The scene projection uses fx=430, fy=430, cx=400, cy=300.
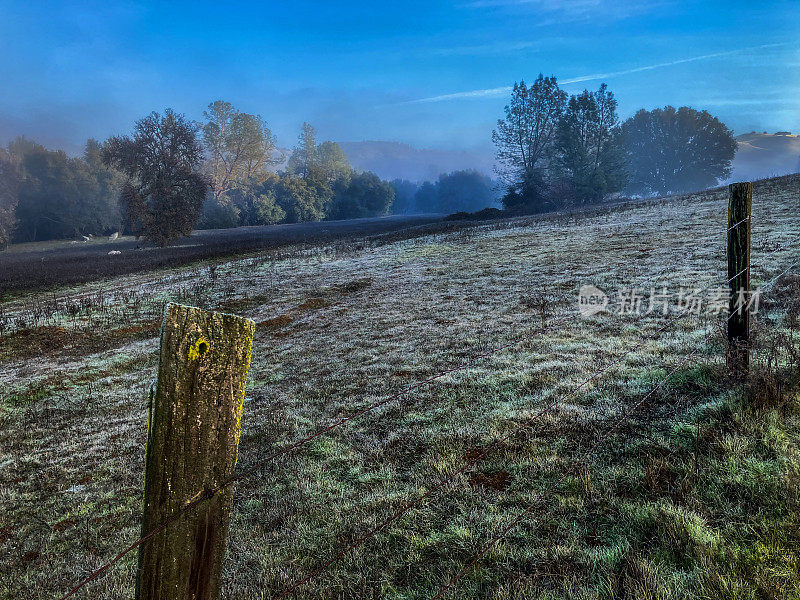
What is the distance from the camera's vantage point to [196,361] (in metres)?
1.73

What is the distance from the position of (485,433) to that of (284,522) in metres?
2.62

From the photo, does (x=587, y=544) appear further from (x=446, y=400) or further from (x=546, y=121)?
(x=546, y=121)

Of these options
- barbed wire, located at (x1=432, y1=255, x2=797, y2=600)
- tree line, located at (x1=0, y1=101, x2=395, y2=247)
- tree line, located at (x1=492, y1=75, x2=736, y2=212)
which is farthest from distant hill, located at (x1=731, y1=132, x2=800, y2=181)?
barbed wire, located at (x1=432, y1=255, x2=797, y2=600)

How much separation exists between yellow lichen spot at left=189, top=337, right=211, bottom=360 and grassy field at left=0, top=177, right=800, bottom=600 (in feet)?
8.62

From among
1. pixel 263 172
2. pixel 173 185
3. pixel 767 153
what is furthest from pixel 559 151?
pixel 767 153

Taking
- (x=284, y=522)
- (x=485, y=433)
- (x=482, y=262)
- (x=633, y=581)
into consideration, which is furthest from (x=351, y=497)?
(x=482, y=262)

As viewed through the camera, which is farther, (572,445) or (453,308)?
(453,308)

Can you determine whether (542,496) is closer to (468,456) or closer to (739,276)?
(468,456)

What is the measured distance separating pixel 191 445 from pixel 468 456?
12.9ft

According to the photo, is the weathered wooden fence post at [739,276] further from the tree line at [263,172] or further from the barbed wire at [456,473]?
the tree line at [263,172]

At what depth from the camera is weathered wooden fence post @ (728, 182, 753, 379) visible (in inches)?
204

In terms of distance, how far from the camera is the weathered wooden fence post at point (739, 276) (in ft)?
17.0

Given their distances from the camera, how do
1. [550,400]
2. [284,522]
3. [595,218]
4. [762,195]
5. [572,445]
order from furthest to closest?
[595,218] → [762,195] → [550,400] → [572,445] → [284,522]

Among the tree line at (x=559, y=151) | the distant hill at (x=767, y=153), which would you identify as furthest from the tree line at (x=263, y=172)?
the distant hill at (x=767, y=153)
